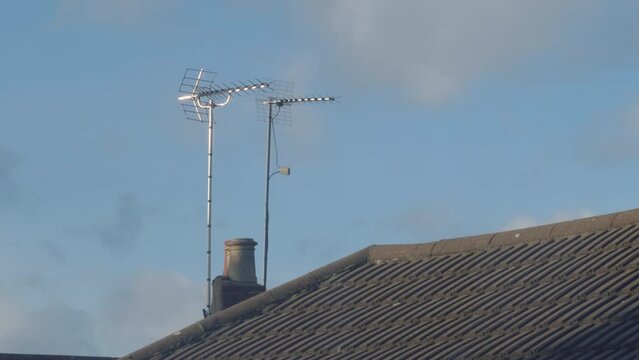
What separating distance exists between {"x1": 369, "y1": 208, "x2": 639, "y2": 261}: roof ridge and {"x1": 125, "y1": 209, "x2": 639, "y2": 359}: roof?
1 cm

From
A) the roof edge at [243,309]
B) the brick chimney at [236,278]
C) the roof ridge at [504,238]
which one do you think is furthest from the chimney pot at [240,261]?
the roof ridge at [504,238]

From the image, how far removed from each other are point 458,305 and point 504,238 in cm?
183

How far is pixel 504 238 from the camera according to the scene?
611 inches

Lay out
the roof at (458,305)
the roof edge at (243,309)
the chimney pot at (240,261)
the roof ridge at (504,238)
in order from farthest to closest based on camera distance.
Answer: the chimney pot at (240,261)
the roof edge at (243,309)
the roof ridge at (504,238)
the roof at (458,305)

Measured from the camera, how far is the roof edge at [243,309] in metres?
16.5

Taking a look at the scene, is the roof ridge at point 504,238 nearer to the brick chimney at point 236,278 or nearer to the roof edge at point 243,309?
the roof edge at point 243,309

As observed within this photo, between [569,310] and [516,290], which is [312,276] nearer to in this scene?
[516,290]

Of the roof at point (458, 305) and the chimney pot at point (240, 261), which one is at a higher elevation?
the chimney pot at point (240, 261)

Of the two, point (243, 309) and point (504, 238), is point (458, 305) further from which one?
point (243, 309)

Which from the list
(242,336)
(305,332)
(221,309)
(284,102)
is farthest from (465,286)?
(284,102)

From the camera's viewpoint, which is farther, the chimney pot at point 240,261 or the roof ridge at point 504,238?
the chimney pot at point 240,261

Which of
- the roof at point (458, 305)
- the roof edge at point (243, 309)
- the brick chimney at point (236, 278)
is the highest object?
→ the brick chimney at point (236, 278)

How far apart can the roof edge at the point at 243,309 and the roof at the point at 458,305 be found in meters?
0.02

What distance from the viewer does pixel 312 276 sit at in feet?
55.8
